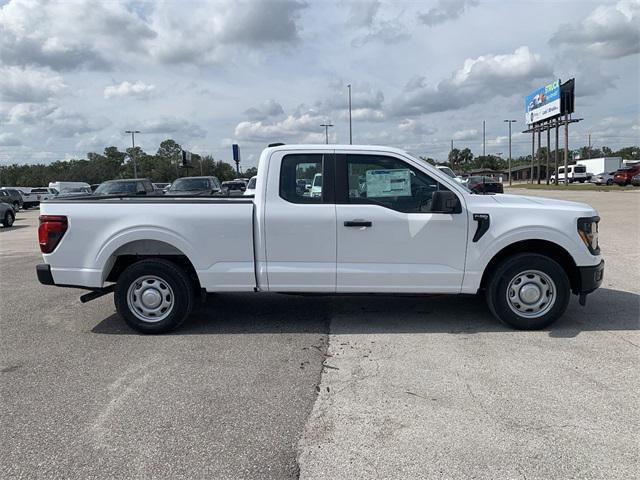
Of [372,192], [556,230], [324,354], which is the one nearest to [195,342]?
[324,354]

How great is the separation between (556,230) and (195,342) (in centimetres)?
379

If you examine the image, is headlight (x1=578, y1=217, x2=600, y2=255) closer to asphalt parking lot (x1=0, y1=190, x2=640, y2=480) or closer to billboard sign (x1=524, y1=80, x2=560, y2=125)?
asphalt parking lot (x1=0, y1=190, x2=640, y2=480)

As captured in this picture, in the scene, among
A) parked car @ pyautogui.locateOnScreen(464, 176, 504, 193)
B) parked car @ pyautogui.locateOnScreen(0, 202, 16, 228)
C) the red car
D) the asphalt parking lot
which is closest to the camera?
the asphalt parking lot

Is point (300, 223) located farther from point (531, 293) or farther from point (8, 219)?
point (8, 219)

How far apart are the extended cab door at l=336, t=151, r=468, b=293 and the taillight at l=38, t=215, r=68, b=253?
284 cm

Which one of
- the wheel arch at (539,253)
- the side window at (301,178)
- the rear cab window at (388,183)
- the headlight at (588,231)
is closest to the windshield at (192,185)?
the side window at (301,178)

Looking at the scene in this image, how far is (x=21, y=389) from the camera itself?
398cm

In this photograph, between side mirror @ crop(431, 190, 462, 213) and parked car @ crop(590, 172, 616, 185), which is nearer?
side mirror @ crop(431, 190, 462, 213)

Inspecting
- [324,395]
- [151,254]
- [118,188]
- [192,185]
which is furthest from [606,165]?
[324,395]

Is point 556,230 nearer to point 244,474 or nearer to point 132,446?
point 244,474

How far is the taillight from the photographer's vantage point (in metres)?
5.16

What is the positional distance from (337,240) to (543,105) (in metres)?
56.0

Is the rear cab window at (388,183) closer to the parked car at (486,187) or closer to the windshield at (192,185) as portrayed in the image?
the parked car at (486,187)

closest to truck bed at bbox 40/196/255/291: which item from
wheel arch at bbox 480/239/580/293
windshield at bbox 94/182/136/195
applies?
wheel arch at bbox 480/239/580/293
